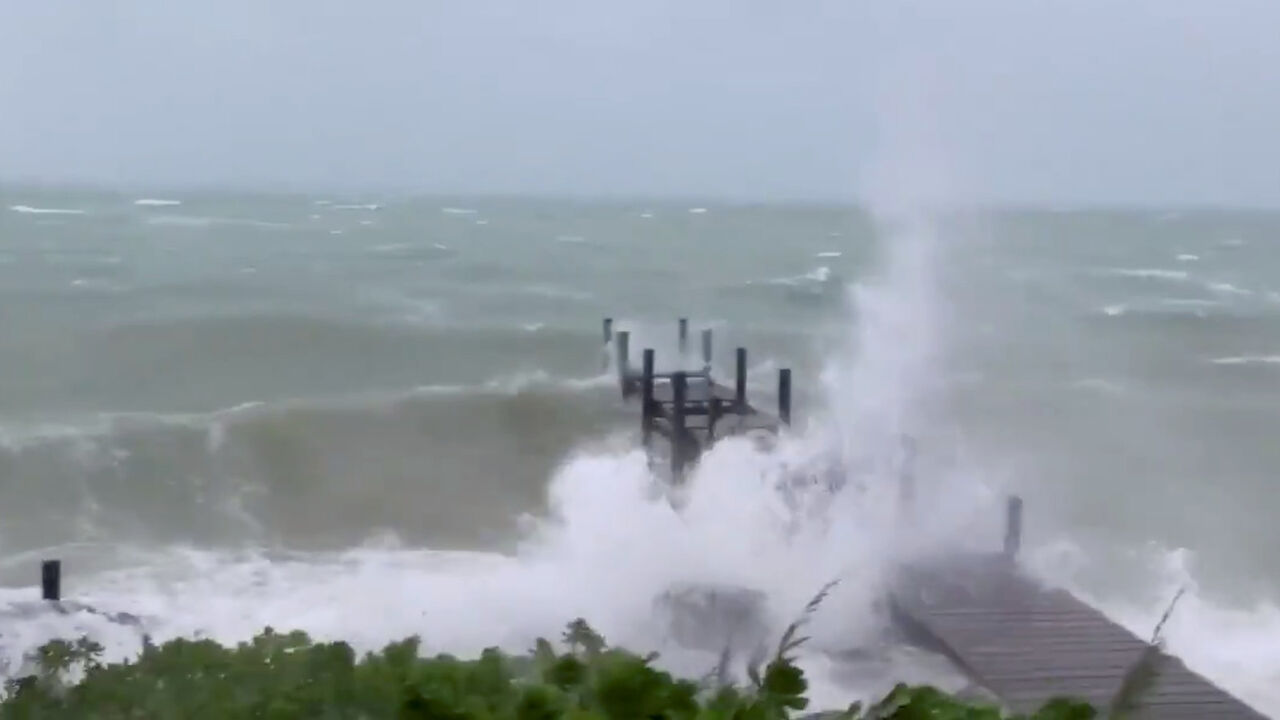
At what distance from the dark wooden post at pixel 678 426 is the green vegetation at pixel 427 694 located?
557 inches

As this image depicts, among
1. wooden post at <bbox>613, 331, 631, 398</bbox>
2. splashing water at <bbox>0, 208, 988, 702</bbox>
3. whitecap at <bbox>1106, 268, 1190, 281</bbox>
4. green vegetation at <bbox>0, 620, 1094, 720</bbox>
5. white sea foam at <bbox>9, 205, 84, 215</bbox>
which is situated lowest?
whitecap at <bbox>1106, 268, 1190, 281</bbox>

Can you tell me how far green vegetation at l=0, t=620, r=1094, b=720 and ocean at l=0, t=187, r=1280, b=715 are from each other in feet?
31.5

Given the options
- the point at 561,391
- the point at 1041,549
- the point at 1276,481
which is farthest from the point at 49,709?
the point at 561,391

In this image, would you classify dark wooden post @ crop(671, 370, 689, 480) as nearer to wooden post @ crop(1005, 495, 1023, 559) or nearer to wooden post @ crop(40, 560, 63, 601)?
wooden post @ crop(1005, 495, 1023, 559)

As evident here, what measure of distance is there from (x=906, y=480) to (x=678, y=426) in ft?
9.32

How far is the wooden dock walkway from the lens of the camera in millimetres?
11586

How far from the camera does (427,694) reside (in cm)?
351

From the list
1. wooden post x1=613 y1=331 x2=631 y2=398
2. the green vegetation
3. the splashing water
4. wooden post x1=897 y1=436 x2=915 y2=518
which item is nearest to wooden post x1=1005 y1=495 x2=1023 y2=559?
wooden post x1=897 y1=436 x2=915 y2=518

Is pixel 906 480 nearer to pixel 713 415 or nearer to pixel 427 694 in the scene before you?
pixel 713 415

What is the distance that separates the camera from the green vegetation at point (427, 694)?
11.4ft

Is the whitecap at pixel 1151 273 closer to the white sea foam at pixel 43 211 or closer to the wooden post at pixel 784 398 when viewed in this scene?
the wooden post at pixel 784 398

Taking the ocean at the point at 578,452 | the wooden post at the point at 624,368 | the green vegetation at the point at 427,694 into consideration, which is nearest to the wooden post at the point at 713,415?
the ocean at the point at 578,452

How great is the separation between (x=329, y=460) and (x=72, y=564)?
747 cm

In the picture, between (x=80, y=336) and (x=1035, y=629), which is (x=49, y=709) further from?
(x=80, y=336)
